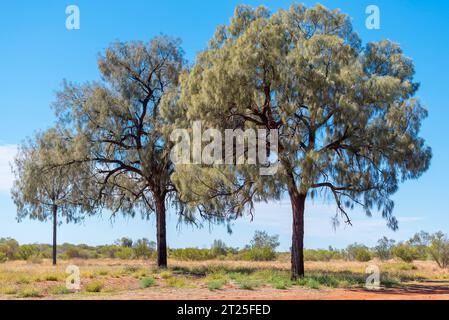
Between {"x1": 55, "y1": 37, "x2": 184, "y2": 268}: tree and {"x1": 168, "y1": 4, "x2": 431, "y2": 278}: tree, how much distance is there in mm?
5535

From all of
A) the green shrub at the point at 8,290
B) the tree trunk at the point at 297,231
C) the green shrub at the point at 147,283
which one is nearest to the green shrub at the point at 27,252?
the green shrub at the point at 147,283

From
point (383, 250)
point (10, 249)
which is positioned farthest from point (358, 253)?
point (10, 249)

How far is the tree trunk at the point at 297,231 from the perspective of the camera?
2617 cm

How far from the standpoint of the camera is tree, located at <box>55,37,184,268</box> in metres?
32.1

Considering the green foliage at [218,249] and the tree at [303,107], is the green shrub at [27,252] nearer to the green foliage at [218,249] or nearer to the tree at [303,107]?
the green foliage at [218,249]

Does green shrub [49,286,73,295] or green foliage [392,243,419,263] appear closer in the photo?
green shrub [49,286,73,295]

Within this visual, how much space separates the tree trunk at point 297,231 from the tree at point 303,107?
4 cm

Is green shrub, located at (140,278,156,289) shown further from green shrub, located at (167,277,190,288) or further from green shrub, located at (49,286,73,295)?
green shrub, located at (49,286,73,295)

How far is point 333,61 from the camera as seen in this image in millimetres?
24609

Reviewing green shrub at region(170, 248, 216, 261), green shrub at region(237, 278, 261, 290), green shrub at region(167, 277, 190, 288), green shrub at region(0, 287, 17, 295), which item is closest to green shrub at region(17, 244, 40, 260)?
green shrub at region(170, 248, 216, 261)

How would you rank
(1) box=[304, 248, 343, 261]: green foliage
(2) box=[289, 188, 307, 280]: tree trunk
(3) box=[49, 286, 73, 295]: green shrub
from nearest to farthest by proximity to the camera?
(3) box=[49, 286, 73, 295]: green shrub < (2) box=[289, 188, 307, 280]: tree trunk < (1) box=[304, 248, 343, 261]: green foliage

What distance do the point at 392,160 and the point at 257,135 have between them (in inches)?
216

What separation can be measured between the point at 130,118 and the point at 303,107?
1116 cm
